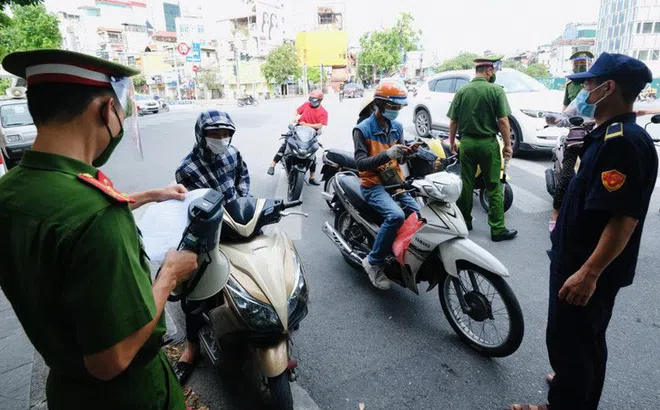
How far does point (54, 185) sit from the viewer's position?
1.00 metres

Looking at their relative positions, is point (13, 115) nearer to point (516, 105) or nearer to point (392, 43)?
point (516, 105)

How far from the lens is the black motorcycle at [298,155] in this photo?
6125 mm

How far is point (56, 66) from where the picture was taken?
1.05 meters

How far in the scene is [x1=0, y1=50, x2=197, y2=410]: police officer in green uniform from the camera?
977mm

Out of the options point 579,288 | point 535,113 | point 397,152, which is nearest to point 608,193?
point 579,288

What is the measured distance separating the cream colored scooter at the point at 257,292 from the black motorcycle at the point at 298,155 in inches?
141

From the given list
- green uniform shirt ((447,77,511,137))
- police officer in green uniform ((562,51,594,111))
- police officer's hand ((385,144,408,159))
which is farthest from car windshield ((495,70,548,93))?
police officer's hand ((385,144,408,159))

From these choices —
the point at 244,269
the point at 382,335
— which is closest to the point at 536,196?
the point at 382,335

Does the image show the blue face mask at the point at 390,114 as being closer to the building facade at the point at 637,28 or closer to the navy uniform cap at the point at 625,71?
the navy uniform cap at the point at 625,71

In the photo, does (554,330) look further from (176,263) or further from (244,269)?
(176,263)

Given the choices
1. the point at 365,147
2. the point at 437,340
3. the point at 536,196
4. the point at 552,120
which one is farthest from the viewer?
the point at 552,120

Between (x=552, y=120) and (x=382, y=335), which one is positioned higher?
(x=552, y=120)

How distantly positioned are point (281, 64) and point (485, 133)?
54.3 metres

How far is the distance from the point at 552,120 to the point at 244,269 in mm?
6872
